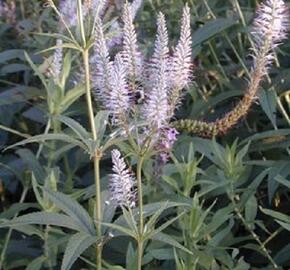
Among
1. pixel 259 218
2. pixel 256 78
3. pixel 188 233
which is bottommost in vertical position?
pixel 259 218

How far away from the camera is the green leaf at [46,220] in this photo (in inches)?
71.8

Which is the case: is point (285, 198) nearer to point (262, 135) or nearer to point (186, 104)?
point (262, 135)

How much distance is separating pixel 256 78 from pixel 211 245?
0.46 metres

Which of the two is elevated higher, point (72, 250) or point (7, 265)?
point (72, 250)

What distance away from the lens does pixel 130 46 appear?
5.77 ft

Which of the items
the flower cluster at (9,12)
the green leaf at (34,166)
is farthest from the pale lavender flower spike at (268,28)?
the flower cluster at (9,12)

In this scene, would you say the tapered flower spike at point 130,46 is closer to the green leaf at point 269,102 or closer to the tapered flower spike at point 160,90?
the tapered flower spike at point 160,90

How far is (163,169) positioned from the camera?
2312 millimetres

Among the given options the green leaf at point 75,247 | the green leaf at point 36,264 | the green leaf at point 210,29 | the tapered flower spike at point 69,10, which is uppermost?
the tapered flower spike at point 69,10

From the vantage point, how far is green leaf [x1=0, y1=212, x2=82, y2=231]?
1.82 meters

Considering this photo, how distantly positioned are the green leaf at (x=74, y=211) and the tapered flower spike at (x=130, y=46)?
35cm

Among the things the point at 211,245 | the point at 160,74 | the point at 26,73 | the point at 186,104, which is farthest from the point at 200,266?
the point at 26,73

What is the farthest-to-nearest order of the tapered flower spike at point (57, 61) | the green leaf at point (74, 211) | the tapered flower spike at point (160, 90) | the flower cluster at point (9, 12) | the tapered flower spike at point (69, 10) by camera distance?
the flower cluster at point (9, 12) < the tapered flower spike at point (69, 10) < the tapered flower spike at point (57, 61) < the green leaf at point (74, 211) < the tapered flower spike at point (160, 90)

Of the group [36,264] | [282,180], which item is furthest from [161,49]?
[36,264]
